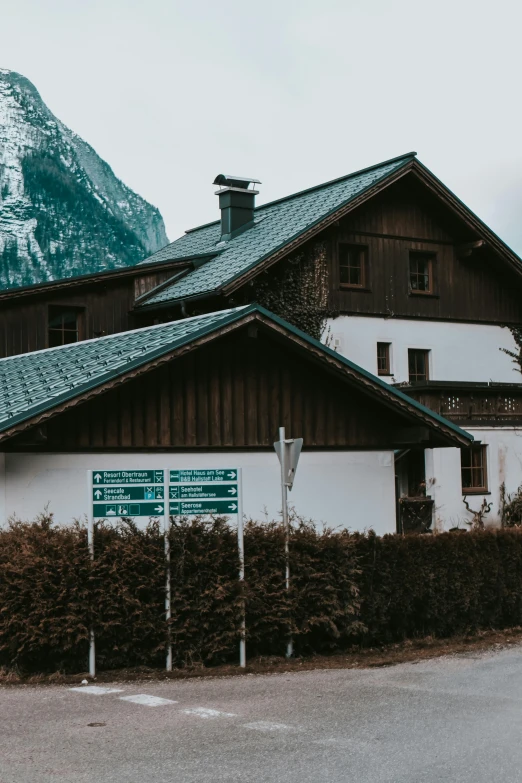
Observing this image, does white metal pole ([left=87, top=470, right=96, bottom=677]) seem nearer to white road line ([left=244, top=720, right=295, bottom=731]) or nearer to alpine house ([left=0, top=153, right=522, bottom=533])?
alpine house ([left=0, top=153, right=522, bottom=533])

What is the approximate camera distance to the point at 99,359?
17.9 metres

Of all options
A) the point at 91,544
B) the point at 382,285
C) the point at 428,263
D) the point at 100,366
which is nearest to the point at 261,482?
the point at 100,366

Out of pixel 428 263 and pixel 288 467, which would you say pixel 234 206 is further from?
pixel 288 467

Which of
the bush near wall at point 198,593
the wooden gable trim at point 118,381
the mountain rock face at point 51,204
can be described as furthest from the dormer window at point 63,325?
the mountain rock face at point 51,204

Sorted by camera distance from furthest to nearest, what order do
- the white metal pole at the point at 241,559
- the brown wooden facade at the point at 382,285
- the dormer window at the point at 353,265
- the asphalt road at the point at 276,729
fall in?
the dormer window at the point at 353,265
the brown wooden facade at the point at 382,285
the white metal pole at the point at 241,559
the asphalt road at the point at 276,729

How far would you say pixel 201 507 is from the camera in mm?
13727

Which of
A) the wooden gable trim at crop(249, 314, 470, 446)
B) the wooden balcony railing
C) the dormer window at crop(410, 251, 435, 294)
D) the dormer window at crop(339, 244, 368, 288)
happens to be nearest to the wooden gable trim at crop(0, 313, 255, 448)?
A: the wooden gable trim at crop(249, 314, 470, 446)

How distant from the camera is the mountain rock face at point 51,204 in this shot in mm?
142500


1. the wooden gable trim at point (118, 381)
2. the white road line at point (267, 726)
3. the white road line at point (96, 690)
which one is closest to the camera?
the white road line at point (267, 726)

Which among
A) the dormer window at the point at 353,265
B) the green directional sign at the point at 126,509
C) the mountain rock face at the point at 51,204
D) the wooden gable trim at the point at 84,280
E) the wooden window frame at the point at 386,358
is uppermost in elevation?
the mountain rock face at the point at 51,204

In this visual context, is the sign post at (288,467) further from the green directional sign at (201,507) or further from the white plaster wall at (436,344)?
the white plaster wall at (436,344)

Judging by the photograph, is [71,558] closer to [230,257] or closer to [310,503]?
[310,503]

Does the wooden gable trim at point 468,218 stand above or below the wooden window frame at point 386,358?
above

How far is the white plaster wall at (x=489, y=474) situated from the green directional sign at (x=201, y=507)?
52.8ft
